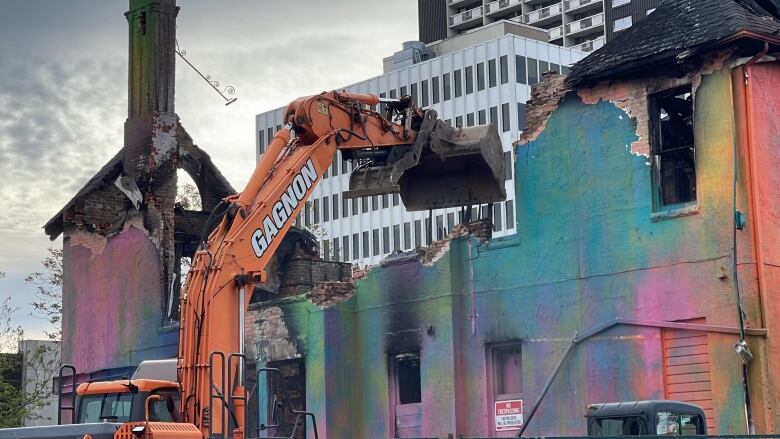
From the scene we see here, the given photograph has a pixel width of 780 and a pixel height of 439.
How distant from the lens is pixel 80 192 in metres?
32.8

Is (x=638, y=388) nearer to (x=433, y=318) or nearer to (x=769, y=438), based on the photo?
(x=433, y=318)

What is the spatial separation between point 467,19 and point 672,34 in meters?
80.7

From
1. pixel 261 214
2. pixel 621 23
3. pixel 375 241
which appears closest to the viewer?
pixel 261 214

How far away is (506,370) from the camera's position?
24.4m

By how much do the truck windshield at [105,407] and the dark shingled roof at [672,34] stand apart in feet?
34.0

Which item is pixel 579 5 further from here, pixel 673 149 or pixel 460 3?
pixel 673 149

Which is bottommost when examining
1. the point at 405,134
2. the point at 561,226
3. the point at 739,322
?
the point at 739,322

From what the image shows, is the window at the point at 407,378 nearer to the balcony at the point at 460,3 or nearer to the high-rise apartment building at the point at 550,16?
the high-rise apartment building at the point at 550,16

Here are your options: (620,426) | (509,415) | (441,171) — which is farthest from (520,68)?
(620,426)

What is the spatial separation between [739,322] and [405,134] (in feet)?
20.6

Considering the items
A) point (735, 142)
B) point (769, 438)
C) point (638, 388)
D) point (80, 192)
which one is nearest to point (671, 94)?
point (735, 142)

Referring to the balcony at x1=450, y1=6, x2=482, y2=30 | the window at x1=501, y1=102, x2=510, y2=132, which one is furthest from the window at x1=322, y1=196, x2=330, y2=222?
the balcony at x1=450, y1=6, x2=482, y2=30

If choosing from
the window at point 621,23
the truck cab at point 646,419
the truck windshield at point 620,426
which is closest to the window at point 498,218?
the window at point 621,23

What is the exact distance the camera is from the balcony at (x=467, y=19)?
101812mm
